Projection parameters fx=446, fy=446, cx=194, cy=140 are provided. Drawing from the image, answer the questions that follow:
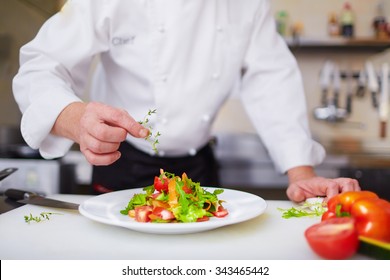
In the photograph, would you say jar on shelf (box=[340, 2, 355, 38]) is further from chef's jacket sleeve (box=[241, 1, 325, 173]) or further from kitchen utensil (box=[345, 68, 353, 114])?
chef's jacket sleeve (box=[241, 1, 325, 173])

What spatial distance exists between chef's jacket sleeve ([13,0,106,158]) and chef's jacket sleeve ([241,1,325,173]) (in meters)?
0.32

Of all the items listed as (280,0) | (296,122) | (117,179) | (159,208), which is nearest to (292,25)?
(280,0)

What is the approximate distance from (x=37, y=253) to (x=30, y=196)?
219 mm

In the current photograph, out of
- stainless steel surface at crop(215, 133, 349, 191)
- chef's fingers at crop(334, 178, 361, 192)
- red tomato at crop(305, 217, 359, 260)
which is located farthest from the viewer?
stainless steel surface at crop(215, 133, 349, 191)

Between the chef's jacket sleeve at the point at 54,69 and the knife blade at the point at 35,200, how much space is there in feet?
0.22

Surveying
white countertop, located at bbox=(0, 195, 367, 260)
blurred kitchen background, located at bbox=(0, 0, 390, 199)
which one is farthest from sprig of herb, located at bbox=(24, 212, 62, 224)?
blurred kitchen background, located at bbox=(0, 0, 390, 199)

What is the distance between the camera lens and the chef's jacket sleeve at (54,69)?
0.62 m

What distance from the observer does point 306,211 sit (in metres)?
0.61

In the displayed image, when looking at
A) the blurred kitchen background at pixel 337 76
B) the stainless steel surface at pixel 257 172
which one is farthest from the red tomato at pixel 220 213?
the blurred kitchen background at pixel 337 76

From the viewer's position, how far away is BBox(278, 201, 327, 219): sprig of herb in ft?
1.87

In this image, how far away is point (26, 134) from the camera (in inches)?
25.1

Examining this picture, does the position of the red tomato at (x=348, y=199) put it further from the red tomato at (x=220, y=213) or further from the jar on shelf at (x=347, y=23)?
the jar on shelf at (x=347, y=23)

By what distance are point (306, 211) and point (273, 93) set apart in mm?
343

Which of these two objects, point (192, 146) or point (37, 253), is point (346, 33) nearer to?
point (192, 146)
